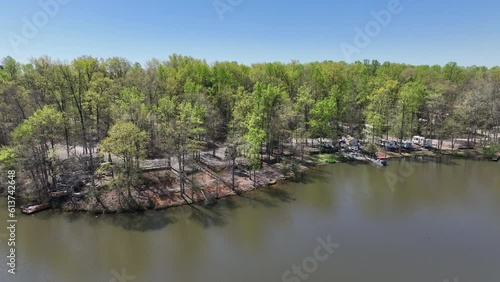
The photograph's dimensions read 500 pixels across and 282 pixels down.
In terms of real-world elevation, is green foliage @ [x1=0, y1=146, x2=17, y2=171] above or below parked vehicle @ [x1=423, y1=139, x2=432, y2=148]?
above

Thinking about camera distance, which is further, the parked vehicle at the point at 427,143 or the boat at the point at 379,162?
the parked vehicle at the point at 427,143

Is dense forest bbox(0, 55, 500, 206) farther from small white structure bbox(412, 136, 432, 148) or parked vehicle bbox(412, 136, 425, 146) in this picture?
small white structure bbox(412, 136, 432, 148)

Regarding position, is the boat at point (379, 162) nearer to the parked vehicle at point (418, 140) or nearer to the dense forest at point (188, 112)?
the dense forest at point (188, 112)

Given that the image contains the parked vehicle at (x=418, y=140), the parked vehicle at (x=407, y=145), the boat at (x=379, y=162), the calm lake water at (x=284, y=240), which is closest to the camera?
the calm lake water at (x=284, y=240)

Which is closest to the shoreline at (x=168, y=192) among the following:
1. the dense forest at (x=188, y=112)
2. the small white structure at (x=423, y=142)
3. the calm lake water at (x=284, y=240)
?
the calm lake water at (x=284, y=240)

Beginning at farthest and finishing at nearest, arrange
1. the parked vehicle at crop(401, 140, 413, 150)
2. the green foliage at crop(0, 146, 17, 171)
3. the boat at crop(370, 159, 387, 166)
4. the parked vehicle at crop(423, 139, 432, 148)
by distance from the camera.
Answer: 1. the parked vehicle at crop(423, 139, 432, 148)
2. the parked vehicle at crop(401, 140, 413, 150)
3. the boat at crop(370, 159, 387, 166)
4. the green foliage at crop(0, 146, 17, 171)

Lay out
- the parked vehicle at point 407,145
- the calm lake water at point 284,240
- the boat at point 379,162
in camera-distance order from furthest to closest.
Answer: the parked vehicle at point 407,145
the boat at point 379,162
the calm lake water at point 284,240

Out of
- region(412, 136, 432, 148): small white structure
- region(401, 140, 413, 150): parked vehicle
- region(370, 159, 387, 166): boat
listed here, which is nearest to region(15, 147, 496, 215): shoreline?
region(370, 159, 387, 166): boat

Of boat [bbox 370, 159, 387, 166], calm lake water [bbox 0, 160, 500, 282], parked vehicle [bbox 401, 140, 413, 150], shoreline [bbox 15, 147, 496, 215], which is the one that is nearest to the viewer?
calm lake water [bbox 0, 160, 500, 282]
